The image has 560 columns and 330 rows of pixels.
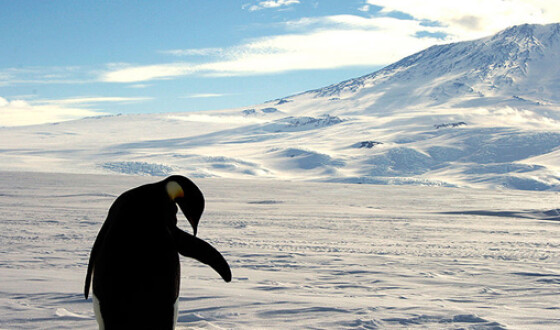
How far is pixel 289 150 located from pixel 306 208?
38.2 metres

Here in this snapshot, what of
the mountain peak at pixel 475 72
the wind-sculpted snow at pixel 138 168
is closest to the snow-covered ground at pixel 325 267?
the wind-sculpted snow at pixel 138 168

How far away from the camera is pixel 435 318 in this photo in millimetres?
3889

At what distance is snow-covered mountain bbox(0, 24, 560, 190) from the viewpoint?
4034 centimetres

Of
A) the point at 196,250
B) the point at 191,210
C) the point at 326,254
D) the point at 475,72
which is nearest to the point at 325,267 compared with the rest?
the point at 326,254

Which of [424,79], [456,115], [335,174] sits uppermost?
[424,79]

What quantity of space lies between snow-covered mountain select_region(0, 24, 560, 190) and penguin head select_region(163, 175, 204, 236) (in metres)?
32.3

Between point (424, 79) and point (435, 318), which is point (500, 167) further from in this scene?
point (424, 79)

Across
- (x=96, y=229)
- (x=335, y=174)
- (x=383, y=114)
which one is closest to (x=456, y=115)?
(x=383, y=114)

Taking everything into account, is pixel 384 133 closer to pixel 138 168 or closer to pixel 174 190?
pixel 138 168

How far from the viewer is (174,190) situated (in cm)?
192

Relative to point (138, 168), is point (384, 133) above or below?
above

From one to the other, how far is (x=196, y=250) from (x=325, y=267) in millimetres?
4375

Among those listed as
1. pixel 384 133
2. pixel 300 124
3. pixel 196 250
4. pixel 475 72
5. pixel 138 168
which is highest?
pixel 475 72

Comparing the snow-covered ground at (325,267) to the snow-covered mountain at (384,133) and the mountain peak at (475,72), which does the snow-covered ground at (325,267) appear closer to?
the snow-covered mountain at (384,133)
